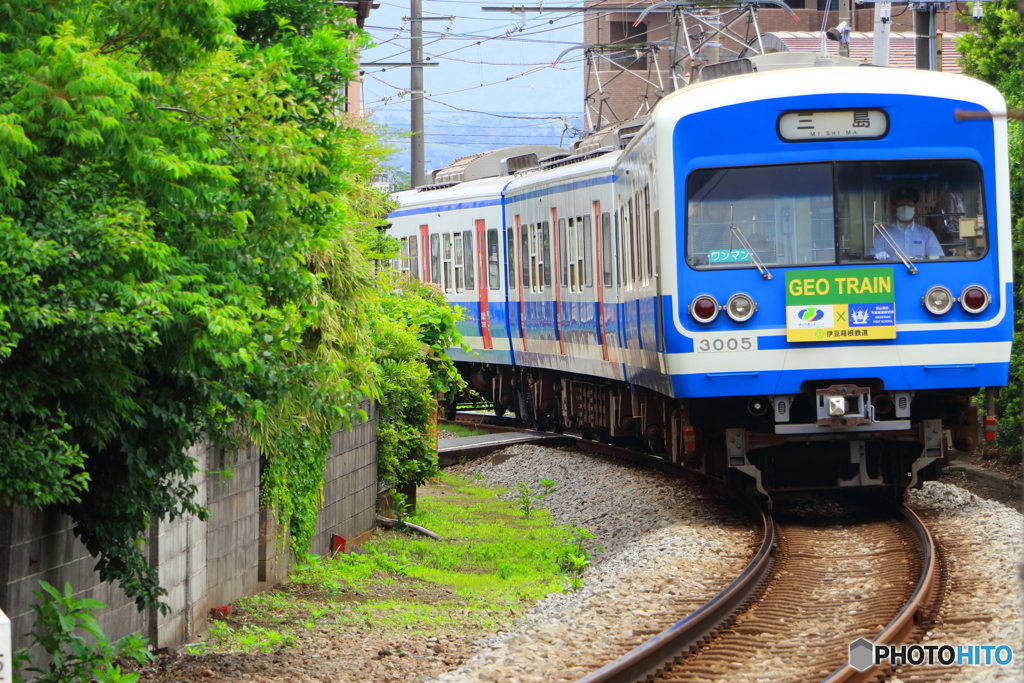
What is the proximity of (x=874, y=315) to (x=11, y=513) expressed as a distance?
6707mm

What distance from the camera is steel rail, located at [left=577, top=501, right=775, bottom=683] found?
6477mm

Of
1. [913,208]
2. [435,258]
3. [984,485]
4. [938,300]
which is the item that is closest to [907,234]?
[913,208]

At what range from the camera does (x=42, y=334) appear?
5.30 metres

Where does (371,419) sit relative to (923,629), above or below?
above

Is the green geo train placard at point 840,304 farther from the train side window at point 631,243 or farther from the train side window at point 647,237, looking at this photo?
the train side window at point 631,243

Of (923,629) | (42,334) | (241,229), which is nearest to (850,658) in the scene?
(923,629)

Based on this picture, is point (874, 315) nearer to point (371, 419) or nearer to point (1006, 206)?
point (1006, 206)

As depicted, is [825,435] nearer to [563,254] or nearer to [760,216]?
[760,216]

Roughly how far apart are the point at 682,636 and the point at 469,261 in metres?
13.9

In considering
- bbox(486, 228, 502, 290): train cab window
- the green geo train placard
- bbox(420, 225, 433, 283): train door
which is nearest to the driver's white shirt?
the green geo train placard

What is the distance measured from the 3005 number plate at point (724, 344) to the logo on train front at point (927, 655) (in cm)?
382

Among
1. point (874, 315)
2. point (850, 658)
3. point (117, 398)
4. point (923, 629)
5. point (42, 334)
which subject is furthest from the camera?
point (874, 315)

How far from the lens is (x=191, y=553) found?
7793 mm

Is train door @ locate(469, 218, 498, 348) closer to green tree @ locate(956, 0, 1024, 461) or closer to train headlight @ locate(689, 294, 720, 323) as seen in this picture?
green tree @ locate(956, 0, 1024, 461)
